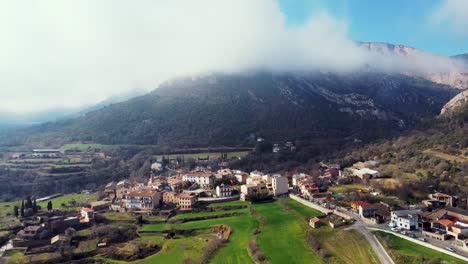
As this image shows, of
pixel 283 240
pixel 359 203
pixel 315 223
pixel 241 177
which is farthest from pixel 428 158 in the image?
pixel 283 240

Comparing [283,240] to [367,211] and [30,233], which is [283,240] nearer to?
[367,211]

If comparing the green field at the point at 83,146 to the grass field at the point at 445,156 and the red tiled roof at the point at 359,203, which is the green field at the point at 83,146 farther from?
Result: the grass field at the point at 445,156

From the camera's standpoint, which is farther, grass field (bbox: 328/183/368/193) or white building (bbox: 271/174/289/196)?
white building (bbox: 271/174/289/196)

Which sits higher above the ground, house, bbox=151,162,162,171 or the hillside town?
house, bbox=151,162,162,171

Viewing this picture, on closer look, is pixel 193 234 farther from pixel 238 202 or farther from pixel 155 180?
pixel 155 180

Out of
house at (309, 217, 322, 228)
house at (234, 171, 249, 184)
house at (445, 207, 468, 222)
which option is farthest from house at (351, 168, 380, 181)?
house at (309, 217, 322, 228)

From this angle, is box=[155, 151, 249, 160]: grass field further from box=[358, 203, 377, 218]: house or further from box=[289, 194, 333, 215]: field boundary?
box=[358, 203, 377, 218]: house

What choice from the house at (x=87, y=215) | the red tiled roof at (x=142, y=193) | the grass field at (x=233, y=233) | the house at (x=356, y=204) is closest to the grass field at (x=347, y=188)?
the house at (x=356, y=204)
